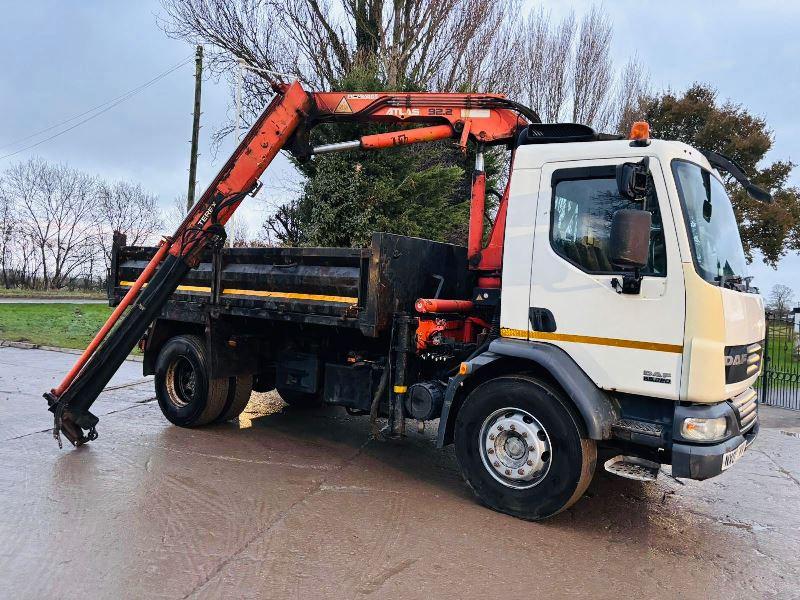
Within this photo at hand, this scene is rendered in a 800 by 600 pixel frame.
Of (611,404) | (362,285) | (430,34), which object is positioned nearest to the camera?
(611,404)

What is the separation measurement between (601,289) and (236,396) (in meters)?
4.49

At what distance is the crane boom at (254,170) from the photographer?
5.71m

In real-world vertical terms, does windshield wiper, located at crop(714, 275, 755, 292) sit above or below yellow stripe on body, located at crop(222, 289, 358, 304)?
above

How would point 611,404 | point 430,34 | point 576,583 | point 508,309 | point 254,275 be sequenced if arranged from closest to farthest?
point 576,583
point 611,404
point 508,309
point 254,275
point 430,34

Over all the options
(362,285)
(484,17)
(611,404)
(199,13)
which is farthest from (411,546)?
(199,13)

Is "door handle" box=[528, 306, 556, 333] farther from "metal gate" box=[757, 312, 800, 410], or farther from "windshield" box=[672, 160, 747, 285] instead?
"metal gate" box=[757, 312, 800, 410]

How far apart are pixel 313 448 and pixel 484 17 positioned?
570 inches

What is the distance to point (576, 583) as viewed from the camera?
3582 millimetres

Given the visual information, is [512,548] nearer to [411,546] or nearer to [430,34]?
[411,546]

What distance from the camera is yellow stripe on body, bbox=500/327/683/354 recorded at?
4008 mm

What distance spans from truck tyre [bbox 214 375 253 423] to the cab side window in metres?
4.04

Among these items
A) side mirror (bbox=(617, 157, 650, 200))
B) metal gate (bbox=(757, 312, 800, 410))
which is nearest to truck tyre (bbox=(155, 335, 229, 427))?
side mirror (bbox=(617, 157, 650, 200))

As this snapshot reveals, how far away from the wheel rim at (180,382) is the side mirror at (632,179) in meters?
5.05

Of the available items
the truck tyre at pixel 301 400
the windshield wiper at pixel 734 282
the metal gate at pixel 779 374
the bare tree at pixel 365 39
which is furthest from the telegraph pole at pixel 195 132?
the windshield wiper at pixel 734 282
